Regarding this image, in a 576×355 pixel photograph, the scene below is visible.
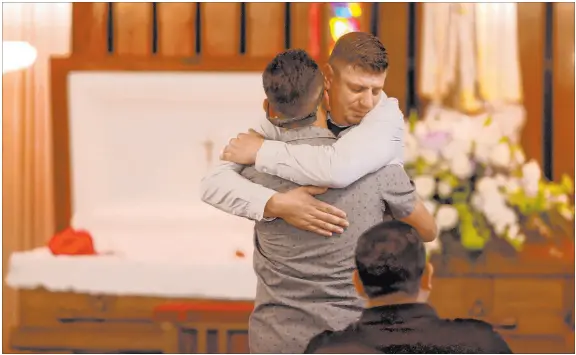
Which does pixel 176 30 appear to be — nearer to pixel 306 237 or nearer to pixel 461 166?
pixel 461 166

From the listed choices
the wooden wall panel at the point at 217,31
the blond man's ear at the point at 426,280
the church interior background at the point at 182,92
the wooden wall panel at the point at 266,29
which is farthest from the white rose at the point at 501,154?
the blond man's ear at the point at 426,280

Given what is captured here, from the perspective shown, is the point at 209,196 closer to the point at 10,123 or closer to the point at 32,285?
the point at 32,285

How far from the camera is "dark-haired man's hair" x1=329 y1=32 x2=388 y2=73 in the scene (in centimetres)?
136

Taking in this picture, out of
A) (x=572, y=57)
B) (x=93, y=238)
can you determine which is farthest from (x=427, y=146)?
(x=93, y=238)

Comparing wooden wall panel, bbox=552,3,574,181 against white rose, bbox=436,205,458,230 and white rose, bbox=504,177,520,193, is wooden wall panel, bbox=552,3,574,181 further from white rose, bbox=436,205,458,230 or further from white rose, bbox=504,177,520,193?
white rose, bbox=436,205,458,230

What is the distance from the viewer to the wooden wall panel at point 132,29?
303 cm

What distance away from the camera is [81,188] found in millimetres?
3029

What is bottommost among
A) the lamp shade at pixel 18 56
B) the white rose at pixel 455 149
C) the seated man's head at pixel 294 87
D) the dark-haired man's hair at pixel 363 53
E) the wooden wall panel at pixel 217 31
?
the white rose at pixel 455 149

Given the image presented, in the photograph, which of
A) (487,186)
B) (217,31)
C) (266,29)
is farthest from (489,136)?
(217,31)

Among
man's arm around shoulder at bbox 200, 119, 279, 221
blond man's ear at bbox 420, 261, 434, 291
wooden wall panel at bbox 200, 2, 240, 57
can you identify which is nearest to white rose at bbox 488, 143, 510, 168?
wooden wall panel at bbox 200, 2, 240, 57

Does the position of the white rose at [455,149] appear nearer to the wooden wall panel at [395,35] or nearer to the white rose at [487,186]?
the white rose at [487,186]

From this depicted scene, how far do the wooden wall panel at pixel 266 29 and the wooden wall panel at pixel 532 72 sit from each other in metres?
0.94

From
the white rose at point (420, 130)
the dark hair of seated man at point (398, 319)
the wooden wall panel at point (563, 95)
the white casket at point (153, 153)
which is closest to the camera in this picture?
the dark hair of seated man at point (398, 319)

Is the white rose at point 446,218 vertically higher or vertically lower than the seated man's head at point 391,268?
lower
